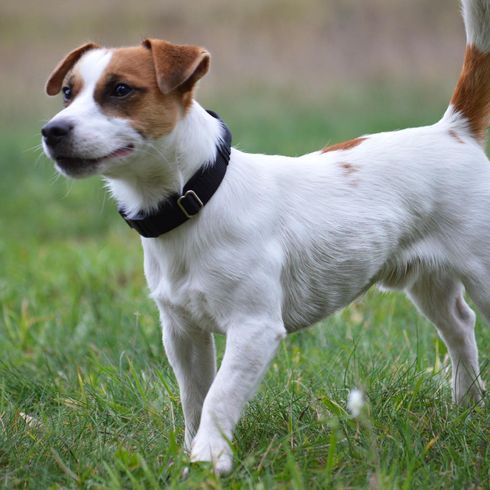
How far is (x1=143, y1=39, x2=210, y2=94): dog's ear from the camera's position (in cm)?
297

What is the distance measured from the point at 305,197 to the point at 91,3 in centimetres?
1659

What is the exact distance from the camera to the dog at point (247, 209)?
296 centimetres

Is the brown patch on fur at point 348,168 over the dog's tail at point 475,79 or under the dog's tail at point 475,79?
under

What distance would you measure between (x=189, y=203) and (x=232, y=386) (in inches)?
25.4

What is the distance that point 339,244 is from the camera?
333cm

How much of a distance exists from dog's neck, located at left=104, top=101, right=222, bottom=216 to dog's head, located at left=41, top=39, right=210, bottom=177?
0.04 m

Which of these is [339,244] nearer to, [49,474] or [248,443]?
[248,443]

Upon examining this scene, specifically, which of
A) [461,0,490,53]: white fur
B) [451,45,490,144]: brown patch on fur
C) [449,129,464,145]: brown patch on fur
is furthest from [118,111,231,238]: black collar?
[461,0,490,53]: white fur

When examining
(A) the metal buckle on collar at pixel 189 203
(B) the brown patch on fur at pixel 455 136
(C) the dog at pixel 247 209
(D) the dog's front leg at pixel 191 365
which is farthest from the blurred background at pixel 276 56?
(A) the metal buckle on collar at pixel 189 203

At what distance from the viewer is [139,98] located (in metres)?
2.97

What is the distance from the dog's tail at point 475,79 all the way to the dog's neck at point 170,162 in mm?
1129

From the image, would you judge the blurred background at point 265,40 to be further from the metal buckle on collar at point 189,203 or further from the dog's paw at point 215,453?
the dog's paw at point 215,453

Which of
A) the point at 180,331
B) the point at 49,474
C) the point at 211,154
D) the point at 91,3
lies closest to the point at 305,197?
the point at 211,154

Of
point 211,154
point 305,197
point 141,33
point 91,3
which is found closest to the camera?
point 211,154
